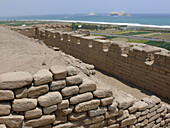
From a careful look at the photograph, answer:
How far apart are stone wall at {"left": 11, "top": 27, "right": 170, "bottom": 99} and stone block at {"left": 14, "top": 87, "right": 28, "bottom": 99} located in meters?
6.08

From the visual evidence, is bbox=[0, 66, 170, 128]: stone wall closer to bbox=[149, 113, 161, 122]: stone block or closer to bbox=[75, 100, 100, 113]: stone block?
bbox=[75, 100, 100, 113]: stone block

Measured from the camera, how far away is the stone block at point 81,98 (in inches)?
161

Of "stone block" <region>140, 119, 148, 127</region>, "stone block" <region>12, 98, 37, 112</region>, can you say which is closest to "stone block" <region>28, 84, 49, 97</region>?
"stone block" <region>12, 98, 37, 112</region>

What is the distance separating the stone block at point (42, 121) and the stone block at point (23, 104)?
0.28 metres

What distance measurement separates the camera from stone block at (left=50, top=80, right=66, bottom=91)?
3908mm

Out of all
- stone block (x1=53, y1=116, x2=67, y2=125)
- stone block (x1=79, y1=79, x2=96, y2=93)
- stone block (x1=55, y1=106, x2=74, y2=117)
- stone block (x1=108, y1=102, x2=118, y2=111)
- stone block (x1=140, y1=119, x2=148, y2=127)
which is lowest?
stone block (x1=140, y1=119, x2=148, y2=127)

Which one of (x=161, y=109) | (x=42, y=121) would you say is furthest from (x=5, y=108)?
(x=161, y=109)

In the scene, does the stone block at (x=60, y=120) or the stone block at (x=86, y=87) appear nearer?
the stone block at (x=60, y=120)

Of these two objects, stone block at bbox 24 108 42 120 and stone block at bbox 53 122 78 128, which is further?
stone block at bbox 53 122 78 128

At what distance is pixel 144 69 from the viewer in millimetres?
8789

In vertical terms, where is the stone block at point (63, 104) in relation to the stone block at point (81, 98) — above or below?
below

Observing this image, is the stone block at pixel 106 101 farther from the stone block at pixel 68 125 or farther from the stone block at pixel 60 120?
the stone block at pixel 60 120

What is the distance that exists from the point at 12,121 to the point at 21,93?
51 cm

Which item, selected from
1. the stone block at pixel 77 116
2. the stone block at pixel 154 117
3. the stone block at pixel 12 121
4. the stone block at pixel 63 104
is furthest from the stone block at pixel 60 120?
the stone block at pixel 154 117
